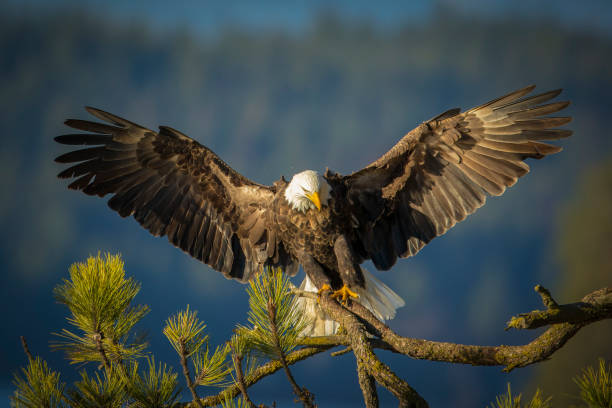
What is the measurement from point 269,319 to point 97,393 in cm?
59

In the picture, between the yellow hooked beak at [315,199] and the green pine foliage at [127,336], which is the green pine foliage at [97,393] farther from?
the yellow hooked beak at [315,199]

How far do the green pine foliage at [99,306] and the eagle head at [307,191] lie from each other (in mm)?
986

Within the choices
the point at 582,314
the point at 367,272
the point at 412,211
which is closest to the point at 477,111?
the point at 412,211

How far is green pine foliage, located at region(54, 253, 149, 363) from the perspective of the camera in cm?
182

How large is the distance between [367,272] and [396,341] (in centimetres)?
159

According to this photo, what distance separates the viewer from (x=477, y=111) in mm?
2793

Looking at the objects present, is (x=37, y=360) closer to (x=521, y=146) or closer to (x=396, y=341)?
(x=396, y=341)

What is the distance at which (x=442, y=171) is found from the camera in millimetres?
2928

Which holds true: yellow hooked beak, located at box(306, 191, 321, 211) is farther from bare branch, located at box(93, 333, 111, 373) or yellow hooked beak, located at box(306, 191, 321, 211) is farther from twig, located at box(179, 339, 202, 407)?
bare branch, located at box(93, 333, 111, 373)

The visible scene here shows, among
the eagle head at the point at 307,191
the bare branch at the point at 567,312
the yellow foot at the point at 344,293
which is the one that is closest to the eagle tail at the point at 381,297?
the yellow foot at the point at 344,293

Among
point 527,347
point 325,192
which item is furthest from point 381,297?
point 527,347

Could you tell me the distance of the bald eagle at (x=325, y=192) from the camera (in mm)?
2721

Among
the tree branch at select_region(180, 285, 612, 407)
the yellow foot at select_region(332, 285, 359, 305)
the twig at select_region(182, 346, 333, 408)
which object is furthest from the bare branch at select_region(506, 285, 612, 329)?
the yellow foot at select_region(332, 285, 359, 305)

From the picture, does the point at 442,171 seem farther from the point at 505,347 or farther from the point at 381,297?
the point at 505,347
